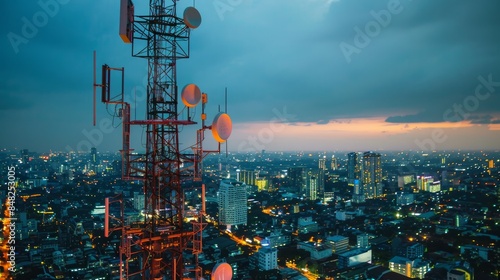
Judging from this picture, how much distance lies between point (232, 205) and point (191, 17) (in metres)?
14.6

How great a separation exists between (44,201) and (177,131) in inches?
747

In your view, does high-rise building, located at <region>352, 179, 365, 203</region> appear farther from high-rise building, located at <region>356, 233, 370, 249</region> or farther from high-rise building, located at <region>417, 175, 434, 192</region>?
high-rise building, located at <region>356, 233, 370, 249</region>

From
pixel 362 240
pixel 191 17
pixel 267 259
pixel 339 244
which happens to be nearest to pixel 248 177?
pixel 362 240

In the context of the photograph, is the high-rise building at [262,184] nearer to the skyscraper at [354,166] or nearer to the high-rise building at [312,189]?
the high-rise building at [312,189]

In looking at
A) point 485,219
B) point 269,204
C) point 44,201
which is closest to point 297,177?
point 269,204

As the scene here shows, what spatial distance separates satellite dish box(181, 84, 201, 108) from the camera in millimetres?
1797

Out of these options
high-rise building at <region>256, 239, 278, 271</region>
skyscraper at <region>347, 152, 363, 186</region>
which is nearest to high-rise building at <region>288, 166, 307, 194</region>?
skyscraper at <region>347, 152, 363, 186</region>

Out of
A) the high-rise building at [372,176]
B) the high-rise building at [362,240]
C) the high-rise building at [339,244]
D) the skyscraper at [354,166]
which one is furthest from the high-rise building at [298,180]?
the high-rise building at [339,244]

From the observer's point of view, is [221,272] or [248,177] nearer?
[221,272]

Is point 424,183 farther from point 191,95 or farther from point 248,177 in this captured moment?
point 191,95

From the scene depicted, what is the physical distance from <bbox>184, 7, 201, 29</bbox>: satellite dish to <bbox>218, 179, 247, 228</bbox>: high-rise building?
1454 cm

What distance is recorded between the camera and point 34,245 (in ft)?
35.5

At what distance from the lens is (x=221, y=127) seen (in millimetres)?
1851

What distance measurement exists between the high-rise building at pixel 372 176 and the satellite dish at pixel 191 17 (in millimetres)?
24846
